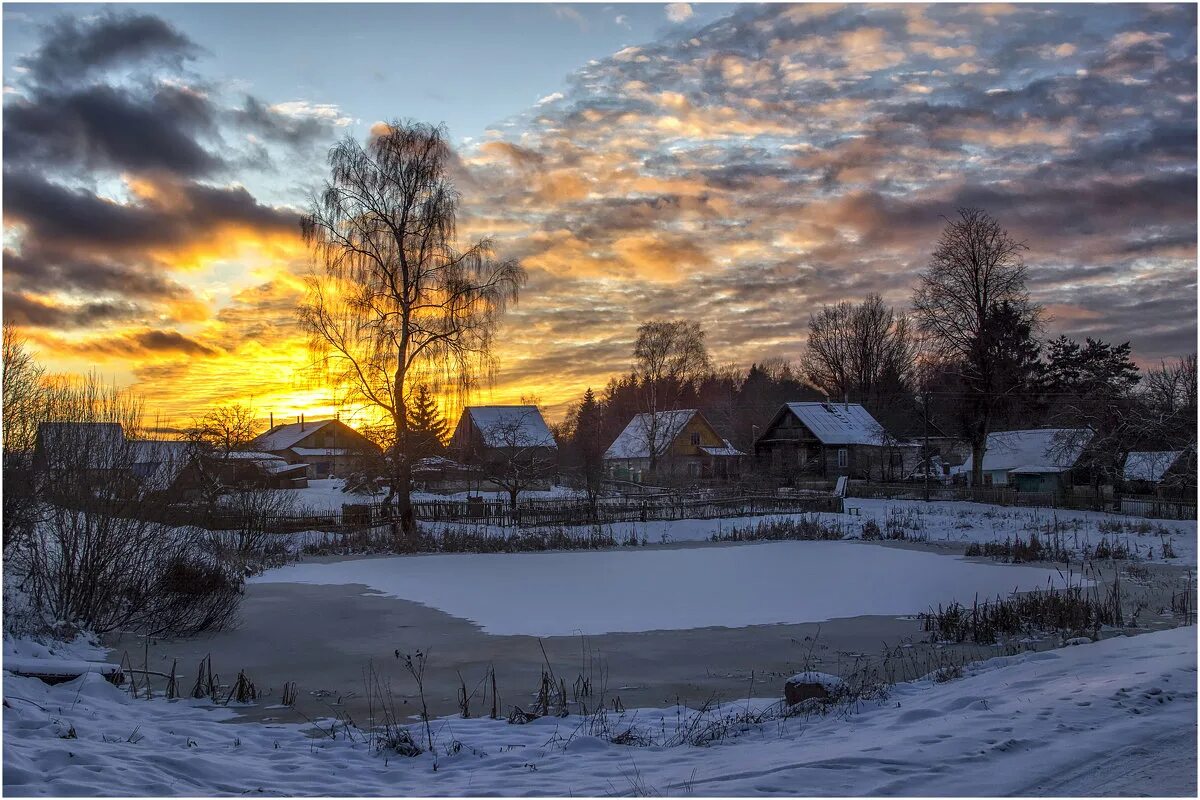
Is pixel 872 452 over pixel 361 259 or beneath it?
beneath

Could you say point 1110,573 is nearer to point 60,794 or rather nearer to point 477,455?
point 60,794

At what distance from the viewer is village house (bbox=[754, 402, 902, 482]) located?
172 feet

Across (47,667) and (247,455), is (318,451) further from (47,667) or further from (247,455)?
(47,667)

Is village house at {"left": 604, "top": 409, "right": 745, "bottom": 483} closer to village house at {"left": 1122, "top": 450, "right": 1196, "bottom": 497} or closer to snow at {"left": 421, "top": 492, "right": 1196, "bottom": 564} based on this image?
snow at {"left": 421, "top": 492, "right": 1196, "bottom": 564}

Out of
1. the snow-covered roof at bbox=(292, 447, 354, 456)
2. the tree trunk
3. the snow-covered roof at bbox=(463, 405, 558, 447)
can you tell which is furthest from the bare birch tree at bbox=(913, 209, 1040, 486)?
the snow-covered roof at bbox=(292, 447, 354, 456)

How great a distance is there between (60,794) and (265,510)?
1854cm

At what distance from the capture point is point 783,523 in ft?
94.2

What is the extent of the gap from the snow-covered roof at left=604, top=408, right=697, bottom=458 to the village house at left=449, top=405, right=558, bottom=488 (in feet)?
20.7

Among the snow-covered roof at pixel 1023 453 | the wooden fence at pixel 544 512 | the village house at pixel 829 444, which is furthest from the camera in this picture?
the village house at pixel 829 444

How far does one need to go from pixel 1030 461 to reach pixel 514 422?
84.5ft

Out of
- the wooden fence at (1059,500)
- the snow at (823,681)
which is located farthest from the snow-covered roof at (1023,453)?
the snow at (823,681)

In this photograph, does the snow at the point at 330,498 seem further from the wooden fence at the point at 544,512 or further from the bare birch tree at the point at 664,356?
the bare birch tree at the point at 664,356

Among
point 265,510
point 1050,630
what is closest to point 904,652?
point 1050,630

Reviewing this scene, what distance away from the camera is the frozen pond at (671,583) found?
13047 mm
